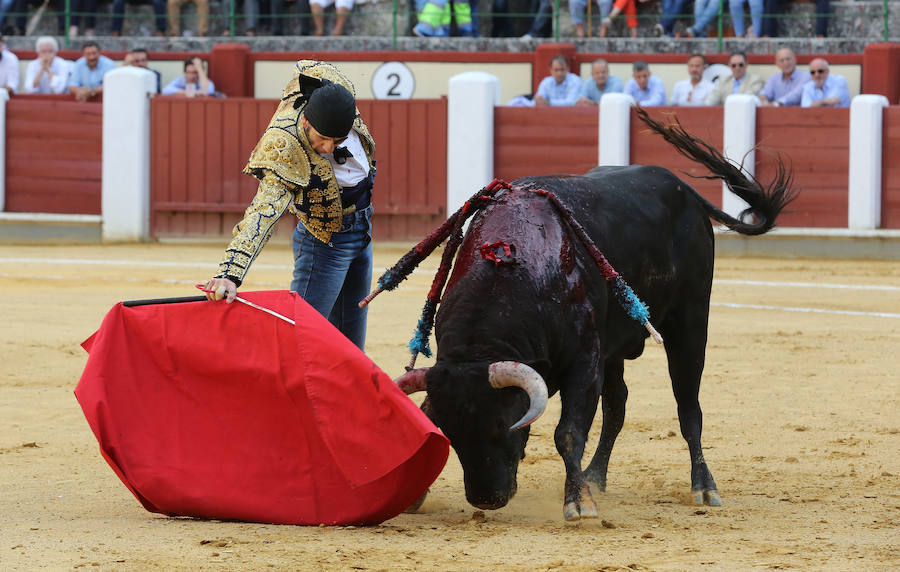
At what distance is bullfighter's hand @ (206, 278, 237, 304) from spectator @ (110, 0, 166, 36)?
10.7 meters

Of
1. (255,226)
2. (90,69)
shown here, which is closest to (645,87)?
(90,69)

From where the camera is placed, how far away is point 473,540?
3252 mm

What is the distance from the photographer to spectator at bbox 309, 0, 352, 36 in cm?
1322

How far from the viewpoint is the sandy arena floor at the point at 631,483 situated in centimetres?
306

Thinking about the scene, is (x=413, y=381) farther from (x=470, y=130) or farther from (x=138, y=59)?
(x=138, y=59)

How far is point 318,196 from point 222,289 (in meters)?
0.40

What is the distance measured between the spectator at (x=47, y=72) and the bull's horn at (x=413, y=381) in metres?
9.93

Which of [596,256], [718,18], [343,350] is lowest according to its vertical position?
[343,350]

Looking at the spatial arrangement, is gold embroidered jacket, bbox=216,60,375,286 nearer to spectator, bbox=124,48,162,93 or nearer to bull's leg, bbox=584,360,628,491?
bull's leg, bbox=584,360,628,491

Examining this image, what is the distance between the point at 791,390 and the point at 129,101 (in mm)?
7858

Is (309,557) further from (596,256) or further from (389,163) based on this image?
(389,163)

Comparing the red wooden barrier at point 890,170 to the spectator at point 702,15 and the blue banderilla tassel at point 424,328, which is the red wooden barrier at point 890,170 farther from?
the blue banderilla tassel at point 424,328

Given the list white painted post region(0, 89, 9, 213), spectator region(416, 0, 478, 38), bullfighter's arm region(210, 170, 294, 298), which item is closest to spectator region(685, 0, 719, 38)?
spectator region(416, 0, 478, 38)

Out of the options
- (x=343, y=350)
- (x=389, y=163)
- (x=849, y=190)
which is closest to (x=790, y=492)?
(x=343, y=350)
